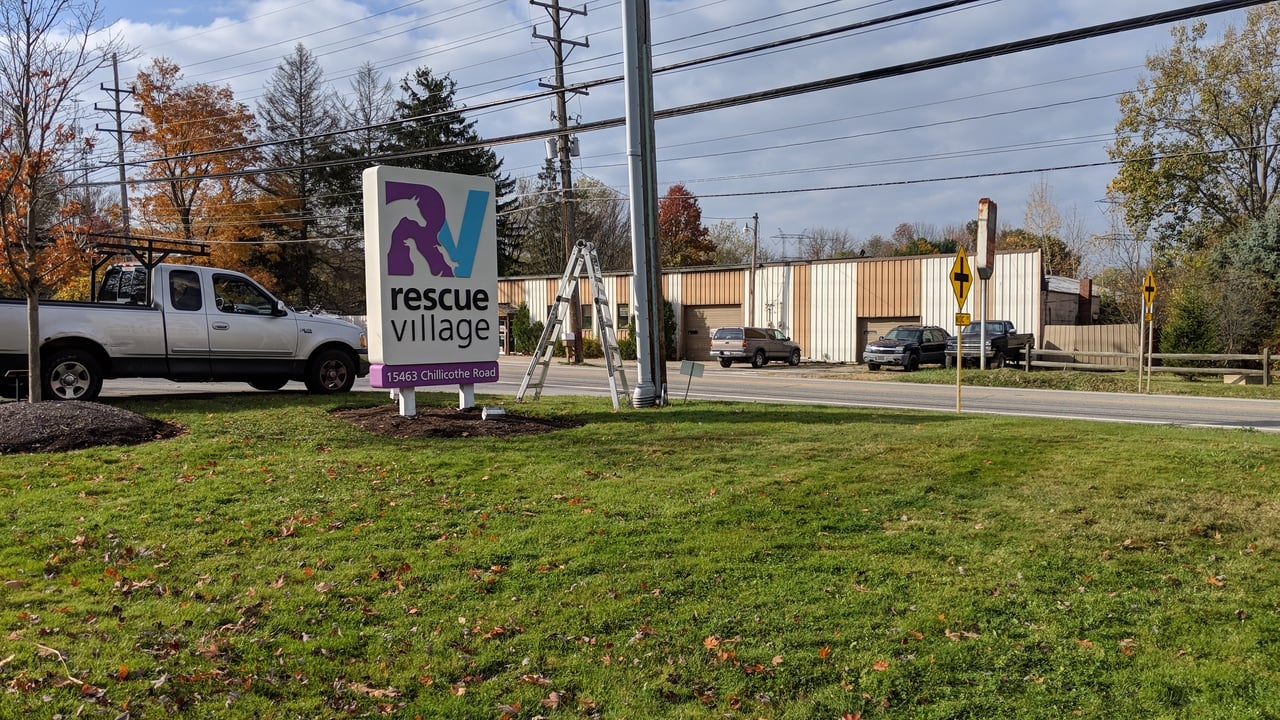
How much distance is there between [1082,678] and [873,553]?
5.89ft

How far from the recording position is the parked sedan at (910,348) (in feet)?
97.8

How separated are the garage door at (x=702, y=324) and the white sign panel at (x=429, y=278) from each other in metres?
28.5

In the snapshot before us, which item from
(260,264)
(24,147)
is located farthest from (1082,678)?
(260,264)

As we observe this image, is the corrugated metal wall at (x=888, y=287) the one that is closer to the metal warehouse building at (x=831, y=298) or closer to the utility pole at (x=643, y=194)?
the metal warehouse building at (x=831, y=298)

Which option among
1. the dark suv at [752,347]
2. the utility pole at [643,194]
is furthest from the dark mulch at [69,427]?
the dark suv at [752,347]

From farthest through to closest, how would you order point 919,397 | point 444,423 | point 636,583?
1. point 919,397
2. point 444,423
3. point 636,583

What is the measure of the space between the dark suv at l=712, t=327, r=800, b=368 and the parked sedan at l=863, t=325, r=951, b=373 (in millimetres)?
4605

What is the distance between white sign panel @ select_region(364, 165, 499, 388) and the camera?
1071 cm

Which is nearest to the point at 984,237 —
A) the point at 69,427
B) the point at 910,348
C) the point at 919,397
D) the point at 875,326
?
the point at 919,397

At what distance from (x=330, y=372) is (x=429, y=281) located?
457 centimetres

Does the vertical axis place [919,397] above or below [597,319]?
below

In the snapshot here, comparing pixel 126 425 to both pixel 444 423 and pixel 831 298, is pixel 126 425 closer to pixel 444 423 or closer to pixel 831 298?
pixel 444 423

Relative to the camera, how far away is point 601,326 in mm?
13586

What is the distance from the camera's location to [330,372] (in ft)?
48.3
